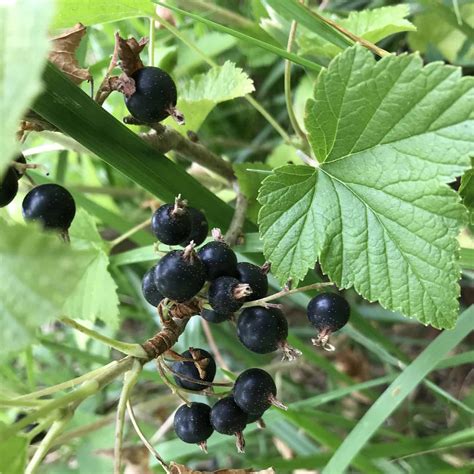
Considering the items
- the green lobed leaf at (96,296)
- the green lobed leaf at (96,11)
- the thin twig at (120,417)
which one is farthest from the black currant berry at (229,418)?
the green lobed leaf at (96,11)

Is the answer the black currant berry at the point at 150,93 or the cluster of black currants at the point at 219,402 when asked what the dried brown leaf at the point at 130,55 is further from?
the cluster of black currants at the point at 219,402

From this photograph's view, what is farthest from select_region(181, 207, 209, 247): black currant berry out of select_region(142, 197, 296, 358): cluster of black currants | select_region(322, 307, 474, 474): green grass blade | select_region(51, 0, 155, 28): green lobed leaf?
select_region(322, 307, 474, 474): green grass blade

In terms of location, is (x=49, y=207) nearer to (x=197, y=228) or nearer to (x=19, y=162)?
(x=19, y=162)

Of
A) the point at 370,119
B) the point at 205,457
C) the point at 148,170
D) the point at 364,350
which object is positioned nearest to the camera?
the point at 370,119

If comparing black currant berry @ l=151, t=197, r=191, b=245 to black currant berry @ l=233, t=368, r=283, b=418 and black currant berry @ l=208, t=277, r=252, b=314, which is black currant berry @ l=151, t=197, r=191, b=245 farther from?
black currant berry @ l=233, t=368, r=283, b=418

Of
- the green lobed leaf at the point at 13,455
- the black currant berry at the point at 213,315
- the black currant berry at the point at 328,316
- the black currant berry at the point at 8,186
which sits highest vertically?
the black currant berry at the point at 8,186

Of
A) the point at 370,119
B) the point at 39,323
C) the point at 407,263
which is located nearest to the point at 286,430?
the point at 407,263

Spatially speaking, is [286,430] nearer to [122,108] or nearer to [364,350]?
[364,350]
